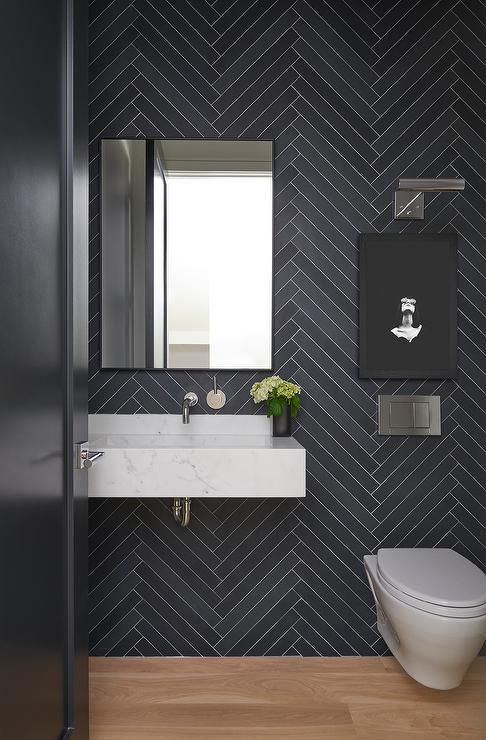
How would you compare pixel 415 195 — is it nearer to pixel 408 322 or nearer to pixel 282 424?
pixel 408 322

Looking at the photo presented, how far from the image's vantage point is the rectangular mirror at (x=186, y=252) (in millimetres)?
2268

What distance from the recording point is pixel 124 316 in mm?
2281

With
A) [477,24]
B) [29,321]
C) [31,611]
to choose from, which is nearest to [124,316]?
[29,321]

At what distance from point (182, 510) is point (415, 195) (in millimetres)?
1541

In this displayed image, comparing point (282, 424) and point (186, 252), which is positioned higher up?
point (186, 252)

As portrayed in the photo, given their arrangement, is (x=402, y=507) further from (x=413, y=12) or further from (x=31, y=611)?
(x=413, y=12)

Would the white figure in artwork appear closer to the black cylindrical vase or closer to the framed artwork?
the framed artwork

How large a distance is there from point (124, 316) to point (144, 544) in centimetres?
92

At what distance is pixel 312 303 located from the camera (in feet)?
7.55

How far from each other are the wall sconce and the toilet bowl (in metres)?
1.32

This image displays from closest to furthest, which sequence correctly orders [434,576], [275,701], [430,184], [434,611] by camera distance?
1. [434,611]
2. [434,576]
3. [275,701]
4. [430,184]

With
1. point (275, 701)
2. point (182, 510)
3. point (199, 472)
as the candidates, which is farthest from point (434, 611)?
point (182, 510)

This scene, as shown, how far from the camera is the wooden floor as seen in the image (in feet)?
5.93

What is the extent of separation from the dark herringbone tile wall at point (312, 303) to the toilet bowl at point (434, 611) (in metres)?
0.35
